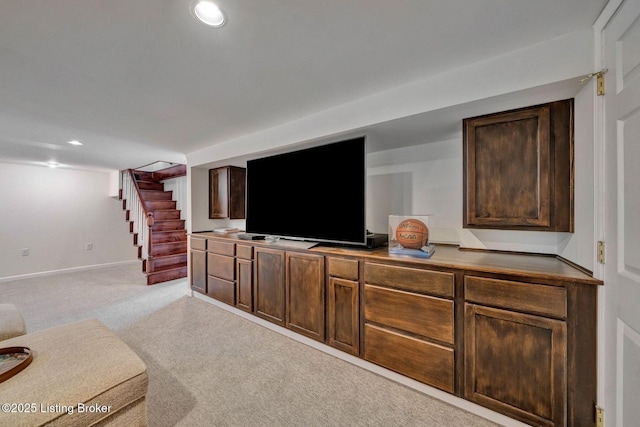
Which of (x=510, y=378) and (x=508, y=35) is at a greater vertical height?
(x=508, y=35)

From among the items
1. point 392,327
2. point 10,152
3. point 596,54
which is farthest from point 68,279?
point 596,54

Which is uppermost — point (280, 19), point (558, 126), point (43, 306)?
point (280, 19)

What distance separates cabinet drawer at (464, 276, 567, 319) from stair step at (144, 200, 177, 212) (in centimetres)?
562

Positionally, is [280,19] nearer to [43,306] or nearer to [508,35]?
[508,35]

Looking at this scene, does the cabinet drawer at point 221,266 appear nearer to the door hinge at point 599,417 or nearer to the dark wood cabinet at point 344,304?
the dark wood cabinet at point 344,304

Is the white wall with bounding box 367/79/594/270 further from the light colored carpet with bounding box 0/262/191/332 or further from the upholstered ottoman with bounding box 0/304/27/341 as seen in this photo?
the light colored carpet with bounding box 0/262/191/332

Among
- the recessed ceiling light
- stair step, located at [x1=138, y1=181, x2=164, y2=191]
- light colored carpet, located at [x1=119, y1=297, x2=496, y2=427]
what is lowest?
light colored carpet, located at [x1=119, y1=297, x2=496, y2=427]

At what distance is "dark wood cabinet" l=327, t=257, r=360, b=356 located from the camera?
2031mm

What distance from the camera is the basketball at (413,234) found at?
6.34 feet

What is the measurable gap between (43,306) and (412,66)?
534cm

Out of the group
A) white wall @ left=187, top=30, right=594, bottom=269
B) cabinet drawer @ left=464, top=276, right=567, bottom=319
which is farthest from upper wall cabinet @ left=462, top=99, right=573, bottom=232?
cabinet drawer @ left=464, top=276, right=567, bottom=319

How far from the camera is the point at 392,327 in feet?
6.07

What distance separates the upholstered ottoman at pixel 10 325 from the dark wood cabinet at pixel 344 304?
229 centimetres

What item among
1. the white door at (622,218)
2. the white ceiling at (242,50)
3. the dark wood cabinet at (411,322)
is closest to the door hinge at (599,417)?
the white door at (622,218)
